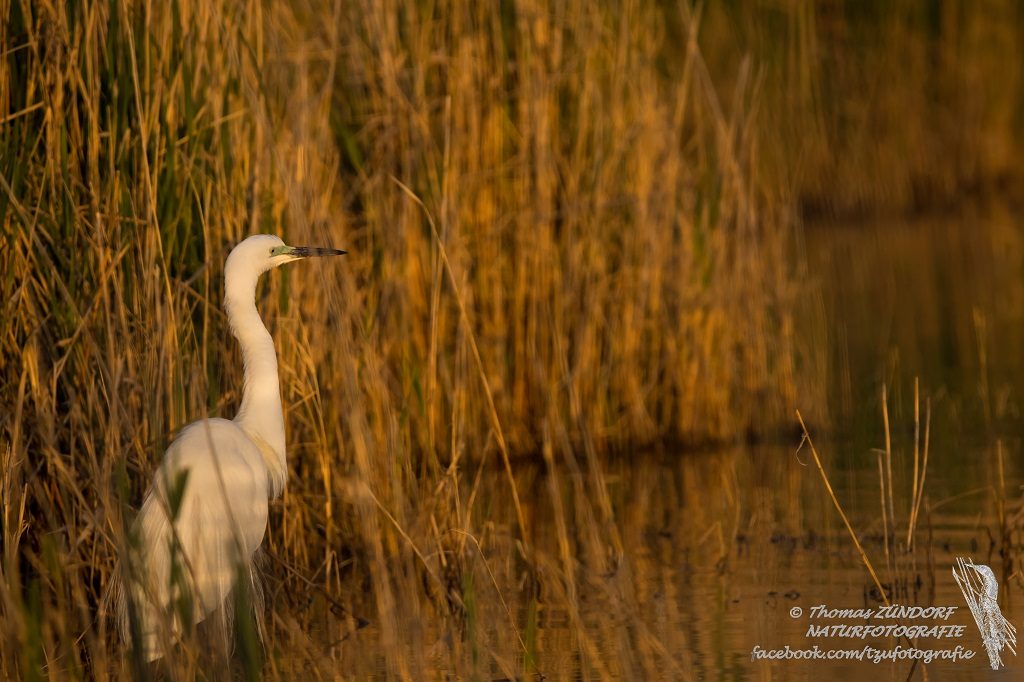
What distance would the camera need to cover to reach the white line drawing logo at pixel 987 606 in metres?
4.51

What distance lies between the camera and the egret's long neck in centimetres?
476

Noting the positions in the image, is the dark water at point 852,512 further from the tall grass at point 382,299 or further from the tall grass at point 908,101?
the tall grass at point 908,101

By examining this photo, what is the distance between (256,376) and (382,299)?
136 centimetres

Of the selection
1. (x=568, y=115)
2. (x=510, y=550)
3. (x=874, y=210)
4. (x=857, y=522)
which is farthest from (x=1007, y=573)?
(x=874, y=210)

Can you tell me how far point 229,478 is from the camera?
15.0 feet

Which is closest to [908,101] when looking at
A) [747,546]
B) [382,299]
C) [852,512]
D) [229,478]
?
[852,512]

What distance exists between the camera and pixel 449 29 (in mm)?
6883

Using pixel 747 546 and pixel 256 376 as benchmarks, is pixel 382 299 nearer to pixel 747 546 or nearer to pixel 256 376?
pixel 256 376

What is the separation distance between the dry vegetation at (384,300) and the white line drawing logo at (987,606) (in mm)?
791

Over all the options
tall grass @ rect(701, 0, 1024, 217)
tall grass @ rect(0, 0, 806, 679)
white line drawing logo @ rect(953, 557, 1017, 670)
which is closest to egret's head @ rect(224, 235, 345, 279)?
tall grass @ rect(0, 0, 806, 679)

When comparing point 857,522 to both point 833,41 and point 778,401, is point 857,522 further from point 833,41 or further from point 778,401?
point 833,41

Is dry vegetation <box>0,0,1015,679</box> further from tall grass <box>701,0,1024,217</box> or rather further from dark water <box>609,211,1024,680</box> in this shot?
tall grass <box>701,0,1024,217</box>

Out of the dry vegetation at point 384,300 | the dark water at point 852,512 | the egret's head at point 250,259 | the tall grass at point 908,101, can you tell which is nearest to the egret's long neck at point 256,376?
the egret's head at point 250,259

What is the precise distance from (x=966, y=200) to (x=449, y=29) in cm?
918
